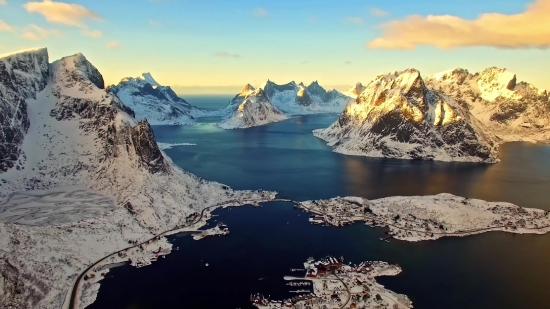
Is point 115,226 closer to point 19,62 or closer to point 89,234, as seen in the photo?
point 89,234

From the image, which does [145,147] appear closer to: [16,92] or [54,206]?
[54,206]

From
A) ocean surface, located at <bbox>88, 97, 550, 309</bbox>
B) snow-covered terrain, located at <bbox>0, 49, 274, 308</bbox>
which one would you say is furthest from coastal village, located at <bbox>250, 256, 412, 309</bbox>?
snow-covered terrain, located at <bbox>0, 49, 274, 308</bbox>

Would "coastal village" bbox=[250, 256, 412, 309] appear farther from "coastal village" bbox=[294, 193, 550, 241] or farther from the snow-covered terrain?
the snow-covered terrain

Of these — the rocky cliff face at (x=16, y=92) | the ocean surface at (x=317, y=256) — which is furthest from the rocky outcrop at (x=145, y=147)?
the rocky cliff face at (x=16, y=92)

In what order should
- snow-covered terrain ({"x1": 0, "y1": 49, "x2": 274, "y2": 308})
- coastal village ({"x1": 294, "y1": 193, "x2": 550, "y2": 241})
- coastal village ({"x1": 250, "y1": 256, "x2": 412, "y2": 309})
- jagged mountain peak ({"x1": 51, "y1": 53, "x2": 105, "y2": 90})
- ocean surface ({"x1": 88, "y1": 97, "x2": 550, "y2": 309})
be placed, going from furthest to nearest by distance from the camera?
1. jagged mountain peak ({"x1": 51, "y1": 53, "x2": 105, "y2": 90})
2. coastal village ({"x1": 294, "y1": 193, "x2": 550, "y2": 241})
3. snow-covered terrain ({"x1": 0, "y1": 49, "x2": 274, "y2": 308})
4. ocean surface ({"x1": 88, "y1": 97, "x2": 550, "y2": 309})
5. coastal village ({"x1": 250, "y1": 256, "x2": 412, "y2": 309})

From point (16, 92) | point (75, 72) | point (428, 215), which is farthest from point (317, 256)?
point (75, 72)

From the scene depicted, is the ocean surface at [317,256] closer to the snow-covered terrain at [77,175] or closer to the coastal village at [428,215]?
the coastal village at [428,215]

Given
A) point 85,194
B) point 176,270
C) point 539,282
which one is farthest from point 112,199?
point 539,282
